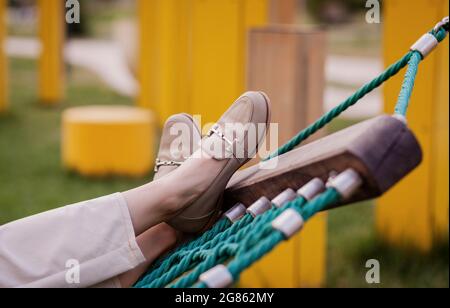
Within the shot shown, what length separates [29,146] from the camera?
6.12 m

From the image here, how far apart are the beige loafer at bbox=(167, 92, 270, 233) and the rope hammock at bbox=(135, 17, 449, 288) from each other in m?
0.05

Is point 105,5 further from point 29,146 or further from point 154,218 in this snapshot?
point 154,218

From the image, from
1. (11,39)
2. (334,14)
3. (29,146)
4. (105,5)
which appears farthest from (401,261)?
(105,5)

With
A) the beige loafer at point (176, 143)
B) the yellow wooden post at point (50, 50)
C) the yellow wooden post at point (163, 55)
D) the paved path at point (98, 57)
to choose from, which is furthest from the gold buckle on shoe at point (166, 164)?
the paved path at point (98, 57)

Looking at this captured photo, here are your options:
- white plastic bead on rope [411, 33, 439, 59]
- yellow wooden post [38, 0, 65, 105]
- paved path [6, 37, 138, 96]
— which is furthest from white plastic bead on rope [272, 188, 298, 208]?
paved path [6, 37, 138, 96]

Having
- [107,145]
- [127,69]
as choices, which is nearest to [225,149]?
[107,145]

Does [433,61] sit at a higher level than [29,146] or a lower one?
higher

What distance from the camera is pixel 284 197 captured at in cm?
166

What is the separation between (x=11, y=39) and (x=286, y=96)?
15.3 m

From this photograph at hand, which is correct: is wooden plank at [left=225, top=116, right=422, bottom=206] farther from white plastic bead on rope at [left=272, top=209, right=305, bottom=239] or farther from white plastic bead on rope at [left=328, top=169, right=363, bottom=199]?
white plastic bead on rope at [left=272, top=209, right=305, bottom=239]

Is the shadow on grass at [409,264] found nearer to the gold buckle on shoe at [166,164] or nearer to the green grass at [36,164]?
the gold buckle on shoe at [166,164]

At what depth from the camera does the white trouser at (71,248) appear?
166 centimetres

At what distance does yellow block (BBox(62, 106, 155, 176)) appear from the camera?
5070 millimetres

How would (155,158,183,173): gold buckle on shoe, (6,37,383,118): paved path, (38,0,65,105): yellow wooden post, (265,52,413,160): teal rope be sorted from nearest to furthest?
1. (265,52,413,160): teal rope
2. (155,158,183,173): gold buckle on shoe
3. (38,0,65,105): yellow wooden post
4. (6,37,383,118): paved path
